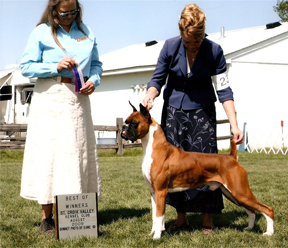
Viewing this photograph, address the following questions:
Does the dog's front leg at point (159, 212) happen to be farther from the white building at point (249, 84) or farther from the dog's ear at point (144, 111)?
the white building at point (249, 84)

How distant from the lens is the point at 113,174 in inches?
408

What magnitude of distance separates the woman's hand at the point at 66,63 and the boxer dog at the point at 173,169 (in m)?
0.83

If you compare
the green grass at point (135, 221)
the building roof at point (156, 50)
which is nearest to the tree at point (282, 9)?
the building roof at point (156, 50)

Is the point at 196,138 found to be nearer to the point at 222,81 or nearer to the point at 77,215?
the point at 222,81

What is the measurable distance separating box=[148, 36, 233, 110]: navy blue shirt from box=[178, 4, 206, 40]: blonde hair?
0.44 m

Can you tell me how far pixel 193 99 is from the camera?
15.9 feet

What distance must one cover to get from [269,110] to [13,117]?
1319 cm

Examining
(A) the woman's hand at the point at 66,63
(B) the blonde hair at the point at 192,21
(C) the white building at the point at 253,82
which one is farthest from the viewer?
(C) the white building at the point at 253,82

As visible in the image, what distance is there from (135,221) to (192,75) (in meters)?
2.04

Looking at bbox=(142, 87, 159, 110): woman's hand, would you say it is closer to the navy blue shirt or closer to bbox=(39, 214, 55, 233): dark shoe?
the navy blue shirt

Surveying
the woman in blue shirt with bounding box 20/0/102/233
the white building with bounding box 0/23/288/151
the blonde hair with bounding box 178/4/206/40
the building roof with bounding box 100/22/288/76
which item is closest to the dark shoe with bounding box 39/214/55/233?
the woman in blue shirt with bounding box 20/0/102/233

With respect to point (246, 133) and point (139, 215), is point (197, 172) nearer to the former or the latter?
point (139, 215)

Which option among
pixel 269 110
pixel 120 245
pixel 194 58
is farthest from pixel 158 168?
pixel 269 110

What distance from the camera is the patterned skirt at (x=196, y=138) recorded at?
4.91 meters
